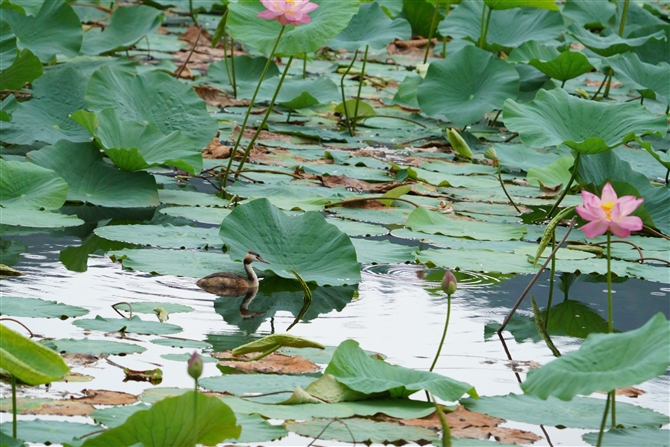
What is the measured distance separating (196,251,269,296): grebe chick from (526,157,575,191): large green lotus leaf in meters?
1.46

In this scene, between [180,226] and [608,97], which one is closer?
[180,226]

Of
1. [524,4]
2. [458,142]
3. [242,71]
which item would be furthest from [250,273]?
[242,71]

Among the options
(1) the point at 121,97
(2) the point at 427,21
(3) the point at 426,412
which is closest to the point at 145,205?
(1) the point at 121,97

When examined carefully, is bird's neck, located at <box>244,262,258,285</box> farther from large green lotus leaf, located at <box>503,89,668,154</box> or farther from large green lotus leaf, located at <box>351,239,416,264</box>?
large green lotus leaf, located at <box>503,89,668,154</box>

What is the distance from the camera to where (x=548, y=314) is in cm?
231

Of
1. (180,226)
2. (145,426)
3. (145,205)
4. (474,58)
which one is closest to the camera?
(145,426)

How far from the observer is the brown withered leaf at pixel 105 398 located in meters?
1.56

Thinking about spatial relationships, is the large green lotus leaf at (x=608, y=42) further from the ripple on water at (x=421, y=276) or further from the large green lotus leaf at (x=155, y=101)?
the ripple on water at (x=421, y=276)

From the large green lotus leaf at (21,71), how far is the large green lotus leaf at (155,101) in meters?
0.28

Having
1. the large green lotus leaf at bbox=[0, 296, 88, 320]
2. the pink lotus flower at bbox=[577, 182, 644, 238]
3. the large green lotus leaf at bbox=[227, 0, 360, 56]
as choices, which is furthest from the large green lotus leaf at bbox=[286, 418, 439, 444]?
the large green lotus leaf at bbox=[227, 0, 360, 56]

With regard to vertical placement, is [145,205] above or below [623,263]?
below

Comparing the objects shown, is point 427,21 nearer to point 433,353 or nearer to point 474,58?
point 474,58

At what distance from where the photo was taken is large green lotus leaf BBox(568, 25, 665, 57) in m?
4.59

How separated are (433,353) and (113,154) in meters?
1.43
